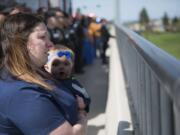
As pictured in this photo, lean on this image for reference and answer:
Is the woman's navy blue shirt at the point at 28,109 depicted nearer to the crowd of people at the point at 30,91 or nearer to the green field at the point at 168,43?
the crowd of people at the point at 30,91

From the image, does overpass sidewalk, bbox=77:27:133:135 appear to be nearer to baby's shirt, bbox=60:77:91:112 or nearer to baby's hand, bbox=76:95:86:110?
baby's shirt, bbox=60:77:91:112

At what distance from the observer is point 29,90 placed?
10.1ft

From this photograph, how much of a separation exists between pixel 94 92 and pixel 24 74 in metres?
10.9

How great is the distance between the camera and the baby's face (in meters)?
3.94

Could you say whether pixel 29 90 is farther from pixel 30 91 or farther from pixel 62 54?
pixel 62 54

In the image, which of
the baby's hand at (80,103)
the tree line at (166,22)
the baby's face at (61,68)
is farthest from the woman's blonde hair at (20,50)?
the tree line at (166,22)

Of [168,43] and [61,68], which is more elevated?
[61,68]

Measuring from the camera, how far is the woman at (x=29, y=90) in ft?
9.89

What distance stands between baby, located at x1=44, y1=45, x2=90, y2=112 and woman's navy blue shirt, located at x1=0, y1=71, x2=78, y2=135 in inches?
25.9

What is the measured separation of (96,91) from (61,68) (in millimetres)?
10397

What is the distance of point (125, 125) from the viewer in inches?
216

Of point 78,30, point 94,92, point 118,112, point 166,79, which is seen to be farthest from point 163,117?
point 78,30

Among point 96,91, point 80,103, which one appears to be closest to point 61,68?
point 80,103

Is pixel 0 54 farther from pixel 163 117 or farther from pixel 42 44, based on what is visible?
pixel 163 117
